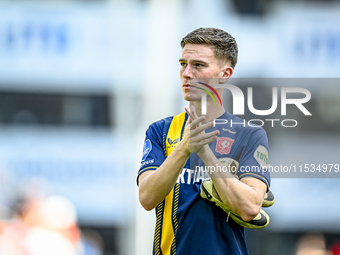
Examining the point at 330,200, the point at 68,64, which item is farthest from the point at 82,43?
the point at 330,200

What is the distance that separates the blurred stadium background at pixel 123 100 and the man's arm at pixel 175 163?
526 cm

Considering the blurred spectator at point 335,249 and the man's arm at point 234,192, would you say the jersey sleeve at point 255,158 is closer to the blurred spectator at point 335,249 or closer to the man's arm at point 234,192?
the man's arm at point 234,192

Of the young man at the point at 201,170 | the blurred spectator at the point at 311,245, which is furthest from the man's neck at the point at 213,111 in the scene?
the blurred spectator at the point at 311,245

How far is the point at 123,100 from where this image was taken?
852 centimetres

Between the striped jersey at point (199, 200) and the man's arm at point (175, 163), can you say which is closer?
the man's arm at point (175, 163)

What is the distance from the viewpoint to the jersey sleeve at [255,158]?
2406 mm

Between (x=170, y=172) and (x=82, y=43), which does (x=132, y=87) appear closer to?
(x=82, y=43)

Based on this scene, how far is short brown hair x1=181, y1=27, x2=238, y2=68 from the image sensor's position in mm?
2615

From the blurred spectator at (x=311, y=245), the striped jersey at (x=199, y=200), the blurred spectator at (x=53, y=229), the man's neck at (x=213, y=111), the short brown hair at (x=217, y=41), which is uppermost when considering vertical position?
the short brown hair at (x=217, y=41)

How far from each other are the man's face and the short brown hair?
3 centimetres

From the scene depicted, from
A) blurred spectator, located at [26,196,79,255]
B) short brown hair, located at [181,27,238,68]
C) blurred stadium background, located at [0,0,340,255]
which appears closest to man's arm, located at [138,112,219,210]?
short brown hair, located at [181,27,238,68]

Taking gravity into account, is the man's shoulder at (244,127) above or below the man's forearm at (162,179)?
above

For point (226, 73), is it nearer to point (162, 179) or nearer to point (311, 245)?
point (162, 179)

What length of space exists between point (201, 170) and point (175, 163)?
0.34 meters
